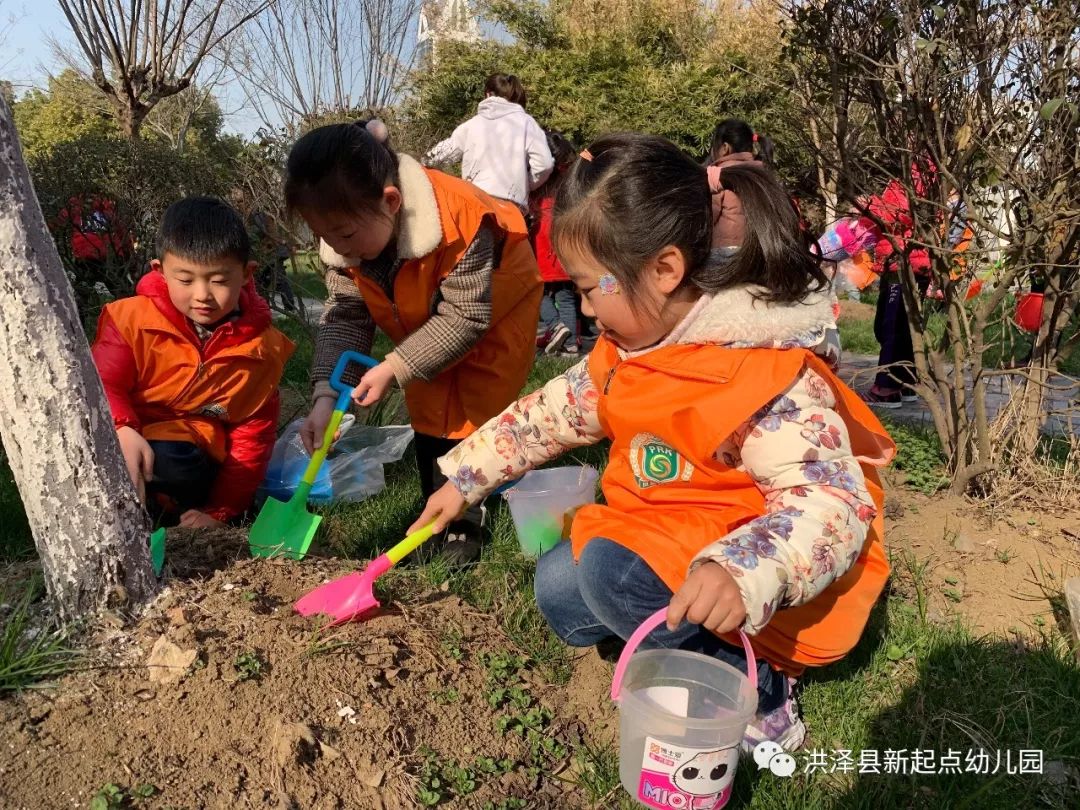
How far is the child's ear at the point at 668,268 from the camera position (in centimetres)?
163

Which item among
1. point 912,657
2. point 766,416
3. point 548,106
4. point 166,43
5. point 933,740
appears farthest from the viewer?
point 548,106

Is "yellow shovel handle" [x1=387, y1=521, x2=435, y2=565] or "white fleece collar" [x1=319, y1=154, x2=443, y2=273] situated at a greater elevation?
"white fleece collar" [x1=319, y1=154, x2=443, y2=273]

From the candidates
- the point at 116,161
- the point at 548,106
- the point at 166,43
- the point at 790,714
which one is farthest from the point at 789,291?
the point at 548,106

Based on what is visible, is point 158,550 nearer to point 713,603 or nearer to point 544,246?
point 713,603

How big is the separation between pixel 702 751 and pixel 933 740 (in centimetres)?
72

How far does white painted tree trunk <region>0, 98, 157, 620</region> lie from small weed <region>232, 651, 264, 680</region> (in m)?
0.26

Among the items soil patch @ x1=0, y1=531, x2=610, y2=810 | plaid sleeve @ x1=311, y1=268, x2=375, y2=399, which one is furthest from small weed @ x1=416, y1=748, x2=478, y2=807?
plaid sleeve @ x1=311, y1=268, x2=375, y2=399

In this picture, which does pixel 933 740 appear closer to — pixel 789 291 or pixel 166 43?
pixel 789 291

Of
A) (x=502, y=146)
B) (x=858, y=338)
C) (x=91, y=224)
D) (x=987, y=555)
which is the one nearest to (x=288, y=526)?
(x=987, y=555)

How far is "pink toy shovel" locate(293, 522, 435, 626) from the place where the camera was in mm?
1906

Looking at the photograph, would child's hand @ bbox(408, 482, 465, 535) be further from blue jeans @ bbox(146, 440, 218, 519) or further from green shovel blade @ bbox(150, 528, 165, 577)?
blue jeans @ bbox(146, 440, 218, 519)

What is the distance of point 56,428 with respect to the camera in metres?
1.60

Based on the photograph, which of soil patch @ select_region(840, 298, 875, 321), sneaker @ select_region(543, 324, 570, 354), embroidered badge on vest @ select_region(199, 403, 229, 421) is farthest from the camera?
soil patch @ select_region(840, 298, 875, 321)

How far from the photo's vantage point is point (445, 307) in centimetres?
249
